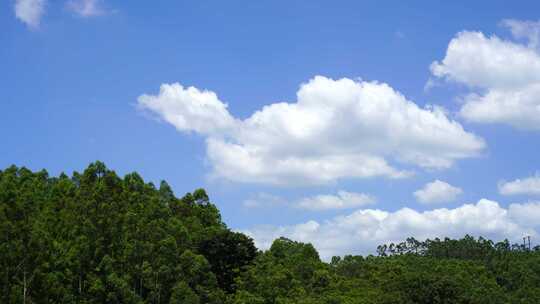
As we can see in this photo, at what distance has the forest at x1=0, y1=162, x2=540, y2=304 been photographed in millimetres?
37188

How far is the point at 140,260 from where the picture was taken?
43.2m

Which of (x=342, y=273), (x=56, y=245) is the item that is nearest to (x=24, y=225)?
(x=56, y=245)

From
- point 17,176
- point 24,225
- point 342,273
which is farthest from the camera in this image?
point 342,273

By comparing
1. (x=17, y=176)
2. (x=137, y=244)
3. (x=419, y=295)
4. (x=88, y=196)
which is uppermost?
(x=17, y=176)

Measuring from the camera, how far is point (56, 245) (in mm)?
38719

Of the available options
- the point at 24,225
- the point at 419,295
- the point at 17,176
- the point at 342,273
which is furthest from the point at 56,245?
the point at 342,273

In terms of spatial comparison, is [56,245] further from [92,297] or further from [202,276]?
[202,276]

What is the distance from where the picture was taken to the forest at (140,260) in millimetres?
37188

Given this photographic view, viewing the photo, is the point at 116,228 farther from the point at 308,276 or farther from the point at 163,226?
the point at 308,276

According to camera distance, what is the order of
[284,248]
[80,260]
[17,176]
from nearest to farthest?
1. [80,260]
2. [17,176]
3. [284,248]

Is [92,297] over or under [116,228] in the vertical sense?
under

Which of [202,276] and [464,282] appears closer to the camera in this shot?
[202,276]

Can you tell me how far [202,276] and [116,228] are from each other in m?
6.74

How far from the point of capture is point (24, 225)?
3688 centimetres
